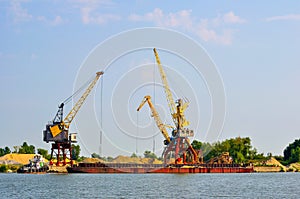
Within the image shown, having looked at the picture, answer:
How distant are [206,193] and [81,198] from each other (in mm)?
15618

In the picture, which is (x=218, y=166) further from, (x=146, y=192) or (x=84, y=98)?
(x=146, y=192)

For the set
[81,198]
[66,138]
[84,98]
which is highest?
[84,98]

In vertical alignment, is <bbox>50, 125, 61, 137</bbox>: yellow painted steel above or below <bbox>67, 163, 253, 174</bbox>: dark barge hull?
above

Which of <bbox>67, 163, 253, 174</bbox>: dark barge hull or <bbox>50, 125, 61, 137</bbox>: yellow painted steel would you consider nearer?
<bbox>50, 125, 61, 137</bbox>: yellow painted steel

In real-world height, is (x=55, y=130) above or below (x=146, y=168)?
above

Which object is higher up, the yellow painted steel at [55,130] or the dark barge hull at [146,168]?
the yellow painted steel at [55,130]

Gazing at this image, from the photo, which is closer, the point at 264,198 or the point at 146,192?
the point at 264,198

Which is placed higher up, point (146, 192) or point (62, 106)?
point (62, 106)

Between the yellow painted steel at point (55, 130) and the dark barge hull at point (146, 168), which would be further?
the dark barge hull at point (146, 168)

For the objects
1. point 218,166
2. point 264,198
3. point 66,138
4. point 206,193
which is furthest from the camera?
point 218,166

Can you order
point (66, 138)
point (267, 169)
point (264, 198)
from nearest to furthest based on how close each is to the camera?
1. point (264, 198)
2. point (66, 138)
3. point (267, 169)

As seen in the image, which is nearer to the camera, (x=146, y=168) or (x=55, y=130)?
(x=55, y=130)

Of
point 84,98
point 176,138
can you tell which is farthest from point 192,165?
point 84,98

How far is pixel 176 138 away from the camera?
6363 inches
